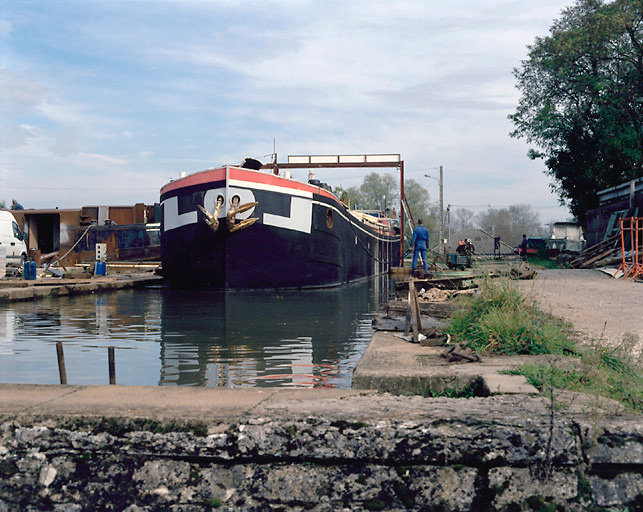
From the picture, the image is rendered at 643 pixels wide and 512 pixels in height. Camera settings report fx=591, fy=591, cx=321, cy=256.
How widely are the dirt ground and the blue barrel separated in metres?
13.1

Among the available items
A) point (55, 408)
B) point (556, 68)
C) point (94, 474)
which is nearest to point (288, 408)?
point (94, 474)

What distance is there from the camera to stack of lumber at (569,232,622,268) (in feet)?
53.8

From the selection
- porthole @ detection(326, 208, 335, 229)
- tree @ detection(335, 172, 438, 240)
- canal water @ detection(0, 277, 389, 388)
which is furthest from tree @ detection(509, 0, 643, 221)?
tree @ detection(335, 172, 438, 240)

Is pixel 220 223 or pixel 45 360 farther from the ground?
pixel 220 223

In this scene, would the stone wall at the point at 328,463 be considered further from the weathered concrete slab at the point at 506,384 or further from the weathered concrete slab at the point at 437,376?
the weathered concrete slab at the point at 437,376

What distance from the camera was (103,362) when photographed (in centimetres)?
621

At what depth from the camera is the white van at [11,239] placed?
800 inches

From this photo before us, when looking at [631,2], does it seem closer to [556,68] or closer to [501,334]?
[556,68]

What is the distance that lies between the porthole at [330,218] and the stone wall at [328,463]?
16063 mm

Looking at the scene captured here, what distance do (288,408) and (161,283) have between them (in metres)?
17.7

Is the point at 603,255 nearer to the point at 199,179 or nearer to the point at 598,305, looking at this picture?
the point at 598,305

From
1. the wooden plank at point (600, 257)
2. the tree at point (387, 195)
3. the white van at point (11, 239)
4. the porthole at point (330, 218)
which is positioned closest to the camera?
Answer: the wooden plank at point (600, 257)

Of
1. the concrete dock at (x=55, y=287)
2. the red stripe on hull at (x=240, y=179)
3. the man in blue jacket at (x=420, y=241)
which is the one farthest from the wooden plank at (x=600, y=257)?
the concrete dock at (x=55, y=287)

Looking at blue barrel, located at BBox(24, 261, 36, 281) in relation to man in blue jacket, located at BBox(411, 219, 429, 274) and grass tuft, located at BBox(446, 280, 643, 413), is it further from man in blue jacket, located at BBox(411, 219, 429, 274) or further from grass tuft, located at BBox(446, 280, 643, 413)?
grass tuft, located at BBox(446, 280, 643, 413)
